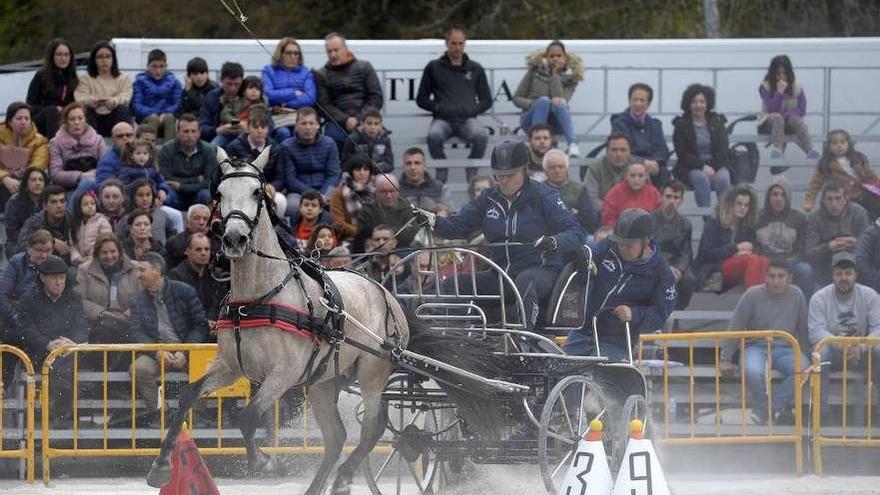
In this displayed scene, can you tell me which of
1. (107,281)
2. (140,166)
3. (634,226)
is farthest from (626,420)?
(140,166)

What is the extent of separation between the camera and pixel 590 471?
1002 cm

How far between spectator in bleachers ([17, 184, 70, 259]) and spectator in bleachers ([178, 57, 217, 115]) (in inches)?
97.7

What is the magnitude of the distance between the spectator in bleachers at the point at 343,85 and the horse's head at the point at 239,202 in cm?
737

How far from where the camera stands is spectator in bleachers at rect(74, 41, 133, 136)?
17266mm

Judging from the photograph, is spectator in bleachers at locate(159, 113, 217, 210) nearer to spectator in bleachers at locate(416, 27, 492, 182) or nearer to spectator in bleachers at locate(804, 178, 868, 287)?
spectator in bleachers at locate(416, 27, 492, 182)

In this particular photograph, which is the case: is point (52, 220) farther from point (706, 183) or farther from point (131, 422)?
point (706, 183)

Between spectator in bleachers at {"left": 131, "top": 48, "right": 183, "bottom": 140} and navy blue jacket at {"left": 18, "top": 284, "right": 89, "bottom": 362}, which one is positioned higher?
spectator in bleachers at {"left": 131, "top": 48, "right": 183, "bottom": 140}

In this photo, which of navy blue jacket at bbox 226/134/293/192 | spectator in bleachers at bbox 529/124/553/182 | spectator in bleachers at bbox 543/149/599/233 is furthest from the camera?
spectator in bleachers at bbox 529/124/553/182

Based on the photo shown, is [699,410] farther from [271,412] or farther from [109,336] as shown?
[109,336]

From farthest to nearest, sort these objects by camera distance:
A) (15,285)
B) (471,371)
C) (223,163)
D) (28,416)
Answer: (15,285), (28,416), (471,371), (223,163)

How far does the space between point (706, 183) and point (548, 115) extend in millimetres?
1702

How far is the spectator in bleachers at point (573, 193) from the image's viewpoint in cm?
1598

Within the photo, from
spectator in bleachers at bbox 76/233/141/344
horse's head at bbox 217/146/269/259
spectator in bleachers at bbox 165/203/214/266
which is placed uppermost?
horse's head at bbox 217/146/269/259

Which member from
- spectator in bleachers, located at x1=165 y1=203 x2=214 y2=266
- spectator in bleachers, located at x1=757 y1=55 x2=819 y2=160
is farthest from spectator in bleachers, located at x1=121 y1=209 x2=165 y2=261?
spectator in bleachers, located at x1=757 y1=55 x2=819 y2=160
